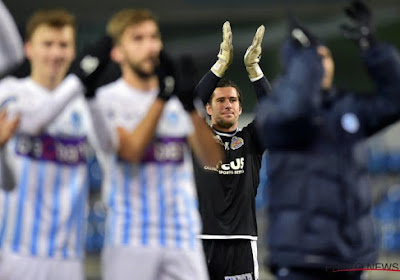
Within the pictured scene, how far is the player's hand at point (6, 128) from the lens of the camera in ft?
18.8

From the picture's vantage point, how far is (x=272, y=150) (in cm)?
489

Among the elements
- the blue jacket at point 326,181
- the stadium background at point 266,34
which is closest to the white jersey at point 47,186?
the blue jacket at point 326,181

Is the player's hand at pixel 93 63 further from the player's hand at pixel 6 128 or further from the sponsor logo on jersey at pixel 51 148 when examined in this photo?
the player's hand at pixel 6 128

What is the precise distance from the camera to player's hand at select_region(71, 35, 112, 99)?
5.23 m

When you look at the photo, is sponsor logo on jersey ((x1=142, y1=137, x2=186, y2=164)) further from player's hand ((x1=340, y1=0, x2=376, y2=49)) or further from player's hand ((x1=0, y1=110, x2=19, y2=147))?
player's hand ((x1=340, y1=0, x2=376, y2=49))

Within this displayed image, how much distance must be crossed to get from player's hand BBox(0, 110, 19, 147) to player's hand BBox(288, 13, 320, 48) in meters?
1.96

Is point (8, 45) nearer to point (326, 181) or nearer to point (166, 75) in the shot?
point (166, 75)

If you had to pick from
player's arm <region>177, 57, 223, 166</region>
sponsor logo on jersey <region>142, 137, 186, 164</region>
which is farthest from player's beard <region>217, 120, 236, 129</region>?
sponsor logo on jersey <region>142, 137, 186, 164</region>

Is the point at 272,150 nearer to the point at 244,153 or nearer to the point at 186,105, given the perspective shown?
the point at 186,105

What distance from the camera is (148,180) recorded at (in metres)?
5.51

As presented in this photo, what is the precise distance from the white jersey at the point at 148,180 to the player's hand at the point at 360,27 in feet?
3.79

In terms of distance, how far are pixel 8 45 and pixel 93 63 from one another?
1037 millimetres

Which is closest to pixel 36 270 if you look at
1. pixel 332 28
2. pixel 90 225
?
pixel 90 225

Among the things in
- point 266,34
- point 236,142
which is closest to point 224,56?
point 236,142
